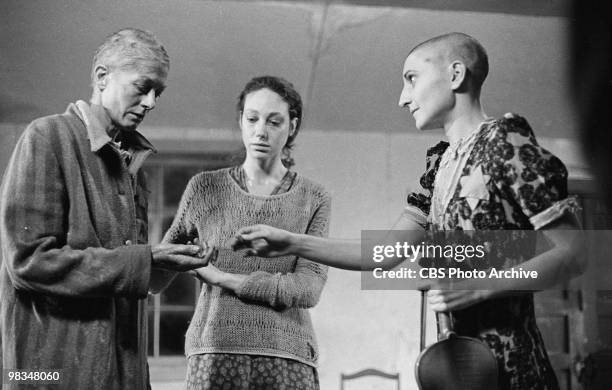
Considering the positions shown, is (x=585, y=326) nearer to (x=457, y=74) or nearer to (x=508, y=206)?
(x=508, y=206)

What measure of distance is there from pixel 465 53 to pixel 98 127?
632 mm

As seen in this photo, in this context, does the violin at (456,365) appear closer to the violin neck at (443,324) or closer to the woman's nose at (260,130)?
the violin neck at (443,324)

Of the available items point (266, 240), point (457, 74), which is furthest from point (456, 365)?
point (457, 74)

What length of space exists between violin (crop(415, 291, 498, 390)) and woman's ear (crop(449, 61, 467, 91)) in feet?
1.35

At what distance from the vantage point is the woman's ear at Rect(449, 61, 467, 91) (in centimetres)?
116

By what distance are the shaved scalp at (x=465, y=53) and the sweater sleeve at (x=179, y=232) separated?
0.50 m

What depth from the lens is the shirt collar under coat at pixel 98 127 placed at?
3.57ft

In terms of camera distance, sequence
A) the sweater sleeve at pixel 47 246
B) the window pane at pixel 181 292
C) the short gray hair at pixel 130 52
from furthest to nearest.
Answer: the window pane at pixel 181 292 → the short gray hair at pixel 130 52 → the sweater sleeve at pixel 47 246

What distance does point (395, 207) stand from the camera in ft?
4.33


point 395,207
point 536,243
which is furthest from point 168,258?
point 536,243

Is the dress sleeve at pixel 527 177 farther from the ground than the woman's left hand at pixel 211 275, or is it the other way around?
the dress sleeve at pixel 527 177

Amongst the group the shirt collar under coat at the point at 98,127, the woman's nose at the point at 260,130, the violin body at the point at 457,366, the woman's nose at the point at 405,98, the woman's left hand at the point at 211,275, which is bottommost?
the violin body at the point at 457,366

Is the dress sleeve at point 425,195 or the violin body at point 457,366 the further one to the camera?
the dress sleeve at point 425,195

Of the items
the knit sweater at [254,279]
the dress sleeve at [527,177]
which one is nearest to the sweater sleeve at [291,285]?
the knit sweater at [254,279]
